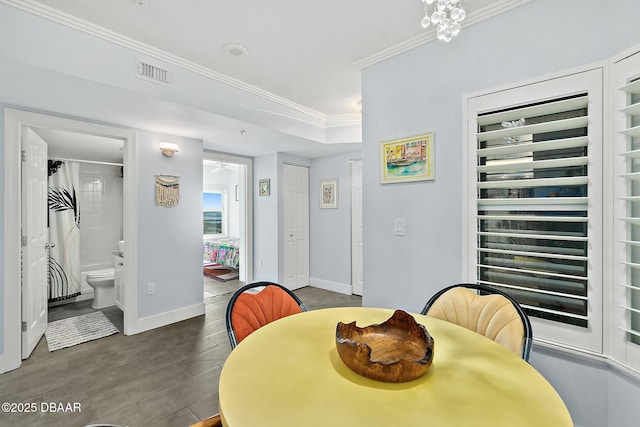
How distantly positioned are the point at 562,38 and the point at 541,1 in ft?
0.88

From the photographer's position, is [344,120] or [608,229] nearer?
[608,229]

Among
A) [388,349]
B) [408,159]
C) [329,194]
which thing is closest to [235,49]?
[408,159]

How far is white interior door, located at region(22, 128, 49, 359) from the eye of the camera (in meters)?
2.55

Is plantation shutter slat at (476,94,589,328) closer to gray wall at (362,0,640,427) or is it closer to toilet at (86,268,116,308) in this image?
gray wall at (362,0,640,427)

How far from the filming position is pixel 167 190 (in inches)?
135

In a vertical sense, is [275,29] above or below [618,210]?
above

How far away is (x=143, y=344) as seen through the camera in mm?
2904

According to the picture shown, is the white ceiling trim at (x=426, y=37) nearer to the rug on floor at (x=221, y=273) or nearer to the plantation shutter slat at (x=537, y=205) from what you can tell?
the plantation shutter slat at (x=537, y=205)

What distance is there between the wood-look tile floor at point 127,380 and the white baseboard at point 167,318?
83 mm

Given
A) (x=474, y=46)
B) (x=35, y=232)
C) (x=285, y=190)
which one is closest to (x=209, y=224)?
(x=285, y=190)

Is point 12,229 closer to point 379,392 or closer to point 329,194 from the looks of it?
point 379,392

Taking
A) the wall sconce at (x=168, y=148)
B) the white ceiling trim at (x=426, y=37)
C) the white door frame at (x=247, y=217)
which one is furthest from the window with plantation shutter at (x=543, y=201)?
the white door frame at (x=247, y=217)

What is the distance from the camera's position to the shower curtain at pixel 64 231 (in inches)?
162

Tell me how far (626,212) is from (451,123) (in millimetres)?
1030
